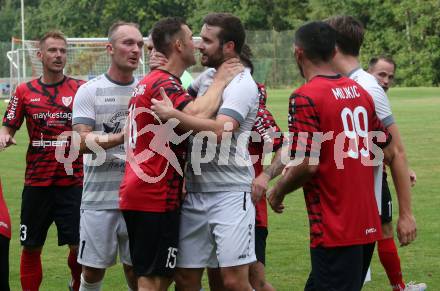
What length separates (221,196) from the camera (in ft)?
20.0

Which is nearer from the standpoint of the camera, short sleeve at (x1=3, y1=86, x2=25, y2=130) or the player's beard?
the player's beard

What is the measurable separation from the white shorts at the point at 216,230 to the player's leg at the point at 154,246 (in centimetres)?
10

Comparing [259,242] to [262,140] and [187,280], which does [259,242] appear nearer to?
[262,140]

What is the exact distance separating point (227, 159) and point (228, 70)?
57 centimetres

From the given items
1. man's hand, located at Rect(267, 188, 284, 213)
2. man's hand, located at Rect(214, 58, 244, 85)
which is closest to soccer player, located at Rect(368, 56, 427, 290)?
man's hand, located at Rect(214, 58, 244, 85)

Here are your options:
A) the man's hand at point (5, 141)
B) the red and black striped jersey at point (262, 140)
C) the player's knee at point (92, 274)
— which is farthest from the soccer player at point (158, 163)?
the man's hand at point (5, 141)

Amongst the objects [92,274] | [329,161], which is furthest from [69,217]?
[329,161]

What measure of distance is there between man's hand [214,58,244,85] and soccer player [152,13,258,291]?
30mm

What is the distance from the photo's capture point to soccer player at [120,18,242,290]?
594 cm

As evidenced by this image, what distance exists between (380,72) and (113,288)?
3038 millimetres

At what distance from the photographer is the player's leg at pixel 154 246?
598 cm

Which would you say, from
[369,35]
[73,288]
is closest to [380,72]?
[73,288]

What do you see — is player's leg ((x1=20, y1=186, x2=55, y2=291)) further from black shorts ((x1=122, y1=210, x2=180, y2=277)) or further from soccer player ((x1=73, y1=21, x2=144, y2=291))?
black shorts ((x1=122, y1=210, x2=180, y2=277))

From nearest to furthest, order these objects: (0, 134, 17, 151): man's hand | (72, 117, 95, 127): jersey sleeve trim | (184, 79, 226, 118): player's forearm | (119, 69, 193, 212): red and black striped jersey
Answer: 1. (184, 79, 226, 118): player's forearm
2. (119, 69, 193, 212): red and black striped jersey
3. (72, 117, 95, 127): jersey sleeve trim
4. (0, 134, 17, 151): man's hand
